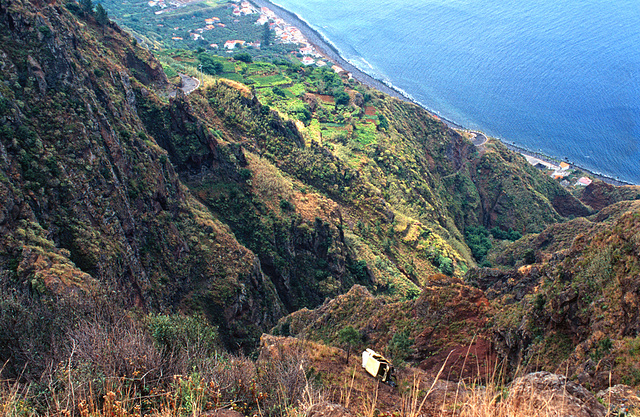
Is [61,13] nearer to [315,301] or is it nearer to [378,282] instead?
[315,301]

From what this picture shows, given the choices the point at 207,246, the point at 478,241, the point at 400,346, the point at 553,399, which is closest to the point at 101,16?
the point at 207,246

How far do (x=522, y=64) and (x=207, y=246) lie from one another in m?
144

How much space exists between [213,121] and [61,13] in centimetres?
1860

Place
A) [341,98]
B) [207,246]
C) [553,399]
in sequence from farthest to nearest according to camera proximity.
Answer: [341,98], [207,246], [553,399]

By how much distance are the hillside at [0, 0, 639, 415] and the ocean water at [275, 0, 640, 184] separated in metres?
62.1

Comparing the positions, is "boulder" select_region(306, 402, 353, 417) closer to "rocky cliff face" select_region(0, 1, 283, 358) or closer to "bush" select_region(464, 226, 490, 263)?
"rocky cliff face" select_region(0, 1, 283, 358)

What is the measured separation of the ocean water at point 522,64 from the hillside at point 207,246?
62.1 meters

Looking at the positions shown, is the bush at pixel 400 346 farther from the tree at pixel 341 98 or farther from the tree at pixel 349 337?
the tree at pixel 341 98

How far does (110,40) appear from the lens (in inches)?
1759

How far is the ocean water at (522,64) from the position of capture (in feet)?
383

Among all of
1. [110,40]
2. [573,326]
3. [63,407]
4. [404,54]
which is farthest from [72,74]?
[404,54]

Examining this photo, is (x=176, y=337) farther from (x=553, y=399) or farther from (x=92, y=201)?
(x=92, y=201)

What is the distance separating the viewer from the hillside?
1475 centimetres

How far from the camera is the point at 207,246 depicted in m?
33.3
